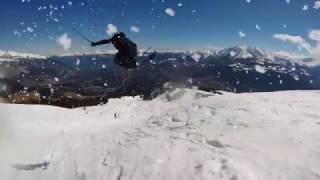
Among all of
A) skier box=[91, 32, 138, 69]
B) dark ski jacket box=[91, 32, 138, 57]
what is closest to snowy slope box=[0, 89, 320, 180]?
skier box=[91, 32, 138, 69]

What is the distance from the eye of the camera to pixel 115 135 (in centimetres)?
1558

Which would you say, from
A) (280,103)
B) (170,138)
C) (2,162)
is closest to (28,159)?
(2,162)

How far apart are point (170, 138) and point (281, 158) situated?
171 inches

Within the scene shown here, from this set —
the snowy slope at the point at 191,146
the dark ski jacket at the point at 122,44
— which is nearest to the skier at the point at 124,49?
the dark ski jacket at the point at 122,44

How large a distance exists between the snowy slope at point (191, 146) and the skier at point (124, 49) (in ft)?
10.6

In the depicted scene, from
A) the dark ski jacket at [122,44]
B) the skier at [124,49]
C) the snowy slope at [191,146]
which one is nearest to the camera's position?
the snowy slope at [191,146]

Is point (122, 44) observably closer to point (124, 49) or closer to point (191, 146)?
point (124, 49)

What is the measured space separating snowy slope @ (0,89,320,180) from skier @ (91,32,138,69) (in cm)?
322

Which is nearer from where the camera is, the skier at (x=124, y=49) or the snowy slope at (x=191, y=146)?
the snowy slope at (x=191, y=146)

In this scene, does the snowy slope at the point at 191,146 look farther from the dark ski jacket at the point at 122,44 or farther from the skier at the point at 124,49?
the dark ski jacket at the point at 122,44

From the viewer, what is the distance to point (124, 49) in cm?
1872

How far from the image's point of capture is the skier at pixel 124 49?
60.2 ft

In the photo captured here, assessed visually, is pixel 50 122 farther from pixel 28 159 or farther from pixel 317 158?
pixel 317 158

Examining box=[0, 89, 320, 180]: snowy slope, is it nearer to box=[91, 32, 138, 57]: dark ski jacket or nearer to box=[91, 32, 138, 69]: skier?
box=[91, 32, 138, 69]: skier
